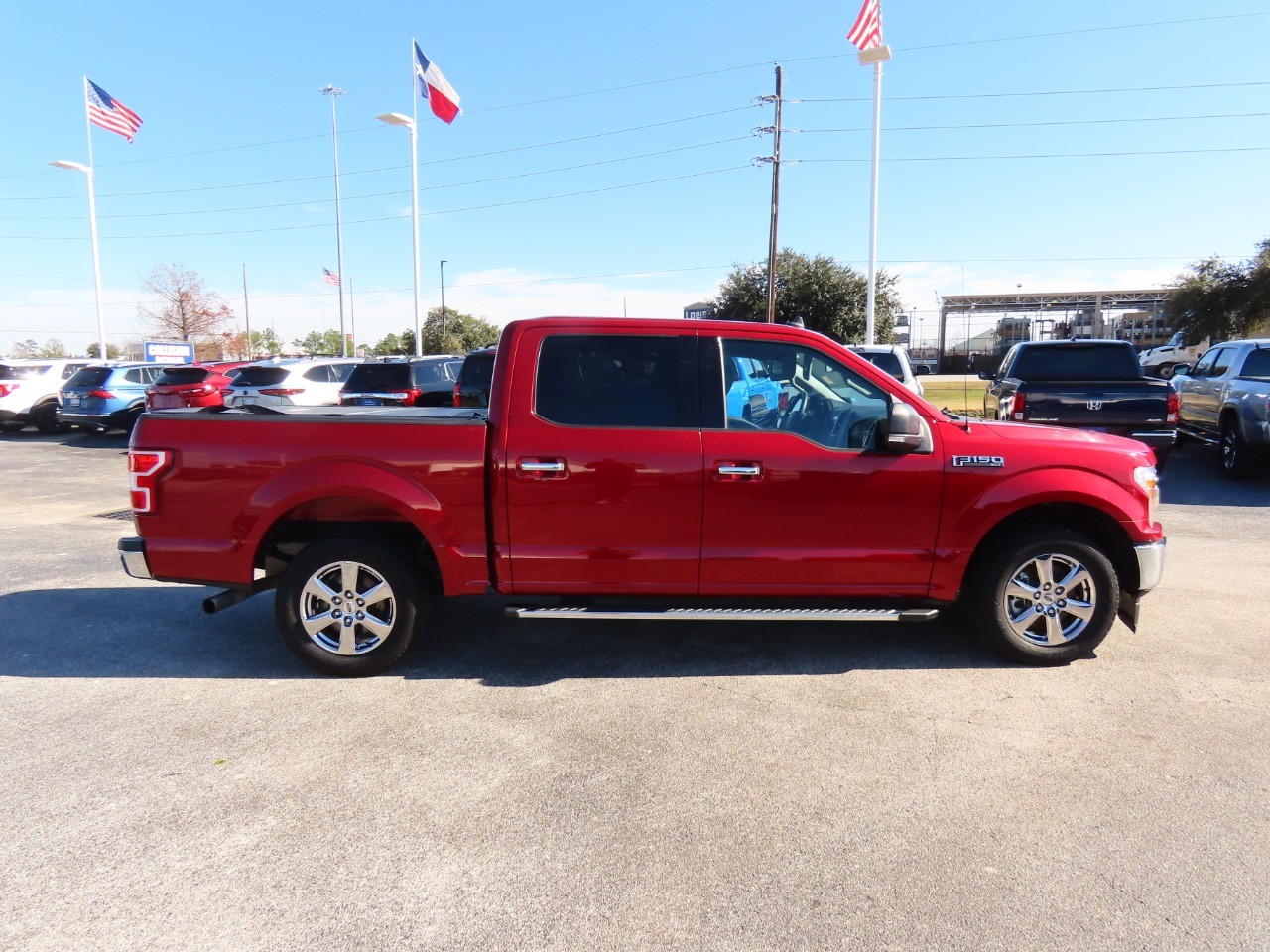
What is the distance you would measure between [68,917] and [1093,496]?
4.76m

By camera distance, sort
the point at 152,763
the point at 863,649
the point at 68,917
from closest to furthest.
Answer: the point at 68,917 < the point at 152,763 < the point at 863,649

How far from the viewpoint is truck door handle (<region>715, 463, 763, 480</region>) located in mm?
4285

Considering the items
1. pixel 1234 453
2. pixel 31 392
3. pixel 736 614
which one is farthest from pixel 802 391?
pixel 31 392

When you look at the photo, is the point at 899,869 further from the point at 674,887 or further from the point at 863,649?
the point at 863,649

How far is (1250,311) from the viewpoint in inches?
1363

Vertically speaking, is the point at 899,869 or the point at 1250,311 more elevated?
the point at 1250,311

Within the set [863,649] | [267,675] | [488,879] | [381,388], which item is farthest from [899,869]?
[381,388]

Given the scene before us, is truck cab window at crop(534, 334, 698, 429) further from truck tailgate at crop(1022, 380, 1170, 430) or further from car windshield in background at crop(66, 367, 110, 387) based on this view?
car windshield in background at crop(66, 367, 110, 387)

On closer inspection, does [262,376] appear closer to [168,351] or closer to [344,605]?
[344,605]

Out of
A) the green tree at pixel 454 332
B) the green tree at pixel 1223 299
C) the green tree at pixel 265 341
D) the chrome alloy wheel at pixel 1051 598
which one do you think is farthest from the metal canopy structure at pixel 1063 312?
the green tree at pixel 265 341

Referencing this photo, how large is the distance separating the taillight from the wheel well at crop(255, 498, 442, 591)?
617 millimetres

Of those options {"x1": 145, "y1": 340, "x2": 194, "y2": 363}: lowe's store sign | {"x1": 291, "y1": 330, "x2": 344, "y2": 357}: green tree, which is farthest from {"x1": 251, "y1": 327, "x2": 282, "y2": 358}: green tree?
{"x1": 145, "y1": 340, "x2": 194, "y2": 363}: lowe's store sign

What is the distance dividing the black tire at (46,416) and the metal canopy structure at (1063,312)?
159 ft

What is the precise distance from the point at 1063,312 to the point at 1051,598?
225ft
